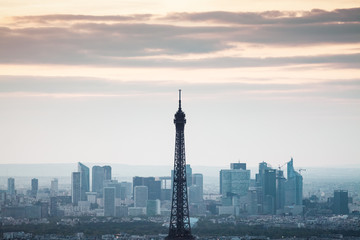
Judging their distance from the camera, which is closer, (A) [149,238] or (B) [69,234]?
(A) [149,238]

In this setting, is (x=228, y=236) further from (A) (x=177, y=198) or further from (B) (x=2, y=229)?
(A) (x=177, y=198)

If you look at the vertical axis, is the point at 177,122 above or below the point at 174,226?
above

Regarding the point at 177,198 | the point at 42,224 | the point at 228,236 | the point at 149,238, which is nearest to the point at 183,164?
the point at 177,198

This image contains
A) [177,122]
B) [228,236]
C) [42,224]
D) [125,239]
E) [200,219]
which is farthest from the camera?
[200,219]

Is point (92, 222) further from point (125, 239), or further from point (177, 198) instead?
point (177, 198)

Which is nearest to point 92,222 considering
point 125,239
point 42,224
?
point 42,224

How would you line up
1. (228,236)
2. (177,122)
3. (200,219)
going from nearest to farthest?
(177,122), (228,236), (200,219)
